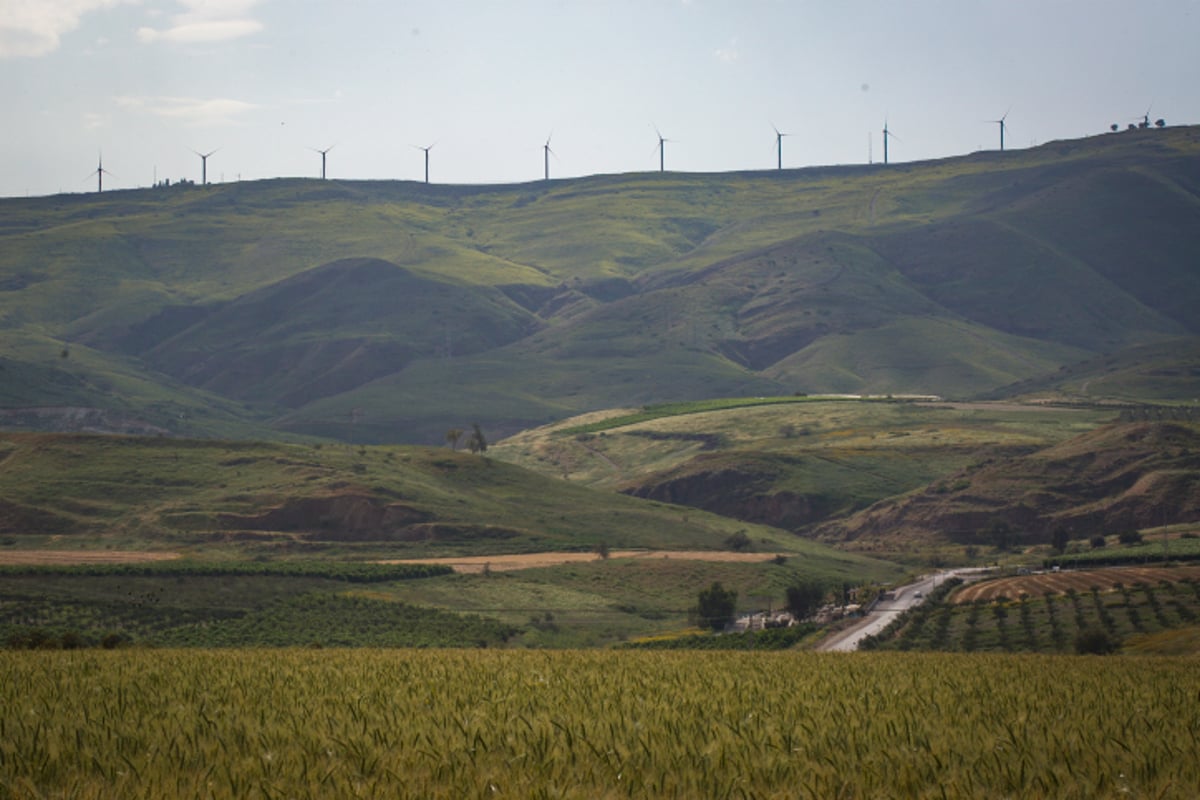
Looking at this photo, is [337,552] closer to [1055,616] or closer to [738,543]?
[738,543]

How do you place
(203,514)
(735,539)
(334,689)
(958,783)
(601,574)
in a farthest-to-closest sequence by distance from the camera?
(735,539)
(203,514)
(601,574)
(334,689)
(958,783)

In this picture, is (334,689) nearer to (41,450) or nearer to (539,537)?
(539,537)

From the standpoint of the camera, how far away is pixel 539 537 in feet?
543

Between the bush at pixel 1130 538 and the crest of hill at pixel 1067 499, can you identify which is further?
the crest of hill at pixel 1067 499

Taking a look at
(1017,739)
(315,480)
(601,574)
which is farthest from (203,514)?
(1017,739)

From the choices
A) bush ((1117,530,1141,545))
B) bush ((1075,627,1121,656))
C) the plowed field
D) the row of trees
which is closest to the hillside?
the row of trees

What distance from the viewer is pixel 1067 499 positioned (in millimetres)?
188750

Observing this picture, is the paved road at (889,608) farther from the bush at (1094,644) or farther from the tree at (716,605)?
the bush at (1094,644)

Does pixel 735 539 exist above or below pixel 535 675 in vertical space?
below

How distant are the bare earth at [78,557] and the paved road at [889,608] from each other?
71.1 m

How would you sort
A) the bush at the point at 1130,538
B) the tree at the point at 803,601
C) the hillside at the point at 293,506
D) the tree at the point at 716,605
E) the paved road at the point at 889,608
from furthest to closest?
the bush at the point at 1130,538
the hillside at the point at 293,506
the tree at the point at 803,601
the tree at the point at 716,605
the paved road at the point at 889,608

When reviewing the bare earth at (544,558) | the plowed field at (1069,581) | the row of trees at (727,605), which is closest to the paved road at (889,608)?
the plowed field at (1069,581)

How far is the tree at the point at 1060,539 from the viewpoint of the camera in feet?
540

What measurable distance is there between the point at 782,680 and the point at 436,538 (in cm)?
13398
